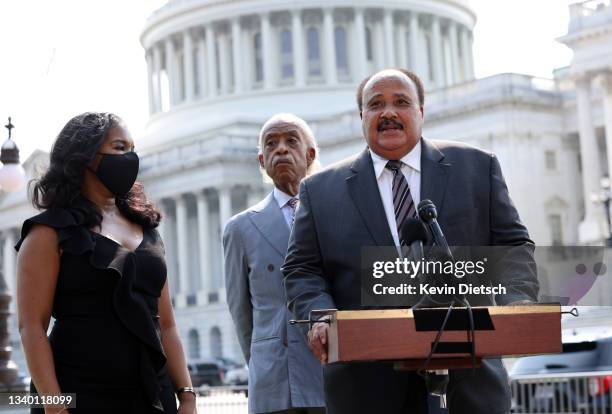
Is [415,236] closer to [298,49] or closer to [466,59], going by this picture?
[298,49]

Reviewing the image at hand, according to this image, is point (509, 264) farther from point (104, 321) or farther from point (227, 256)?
point (227, 256)

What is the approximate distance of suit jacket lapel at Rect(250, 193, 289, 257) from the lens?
886cm

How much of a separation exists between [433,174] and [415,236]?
0.93 metres

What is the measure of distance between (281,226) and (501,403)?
307 centimetres

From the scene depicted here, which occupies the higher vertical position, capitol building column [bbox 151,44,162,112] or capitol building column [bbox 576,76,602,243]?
capitol building column [bbox 151,44,162,112]

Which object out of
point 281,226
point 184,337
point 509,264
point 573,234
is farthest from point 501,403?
point 184,337

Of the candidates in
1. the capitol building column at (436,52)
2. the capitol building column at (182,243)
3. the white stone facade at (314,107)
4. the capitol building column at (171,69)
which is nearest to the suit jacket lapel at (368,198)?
the white stone facade at (314,107)

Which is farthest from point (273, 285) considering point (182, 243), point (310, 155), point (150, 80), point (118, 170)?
point (150, 80)

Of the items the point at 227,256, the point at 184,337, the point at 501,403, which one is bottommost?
the point at 501,403

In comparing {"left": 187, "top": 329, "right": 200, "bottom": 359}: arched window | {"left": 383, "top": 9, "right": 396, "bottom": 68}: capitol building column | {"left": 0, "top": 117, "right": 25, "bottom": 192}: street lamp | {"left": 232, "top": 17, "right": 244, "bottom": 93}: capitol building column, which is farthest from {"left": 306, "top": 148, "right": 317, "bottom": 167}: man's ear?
{"left": 383, "top": 9, "right": 396, "bottom": 68}: capitol building column

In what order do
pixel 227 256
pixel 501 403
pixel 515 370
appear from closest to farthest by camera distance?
1. pixel 501 403
2. pixel 227 256
3. pixel 515 370

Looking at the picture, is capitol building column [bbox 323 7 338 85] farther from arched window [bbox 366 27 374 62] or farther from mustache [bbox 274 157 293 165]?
mustache [bbox 274 157 293 165]

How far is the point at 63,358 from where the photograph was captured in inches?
245

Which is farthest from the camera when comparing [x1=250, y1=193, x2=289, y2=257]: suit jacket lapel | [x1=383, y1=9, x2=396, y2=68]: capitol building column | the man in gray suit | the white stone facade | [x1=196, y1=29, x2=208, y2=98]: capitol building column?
[x1=196, y1=29, x2=208, y2=98]: capitol building column
